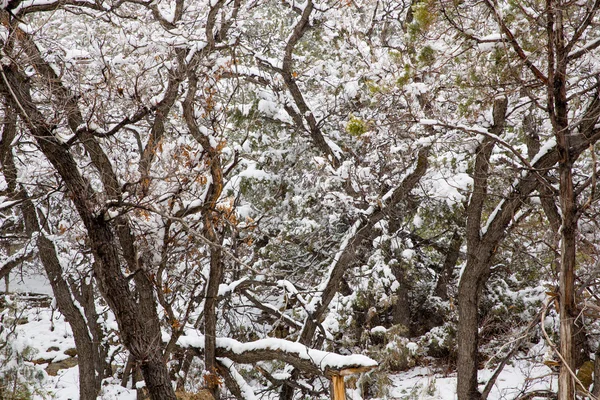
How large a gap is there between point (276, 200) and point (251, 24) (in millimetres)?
3094

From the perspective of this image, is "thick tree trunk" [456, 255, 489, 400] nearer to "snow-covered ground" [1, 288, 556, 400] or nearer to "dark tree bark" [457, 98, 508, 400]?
"dark tree bark" [457, 98, 508, 400]

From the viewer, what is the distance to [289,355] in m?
5.53

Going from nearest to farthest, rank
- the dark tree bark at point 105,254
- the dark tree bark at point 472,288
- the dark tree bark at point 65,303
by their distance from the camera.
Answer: the dark tree bark at point 105,254 < the dark tree bark at point 472,288 < the dark tree bark at point 65,303

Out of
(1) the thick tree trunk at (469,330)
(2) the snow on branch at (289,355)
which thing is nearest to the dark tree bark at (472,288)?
(1) the thick tree trunk at (469,330)

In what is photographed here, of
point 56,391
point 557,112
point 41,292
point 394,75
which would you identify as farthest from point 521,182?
point 41,292

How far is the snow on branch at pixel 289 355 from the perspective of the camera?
4750mm

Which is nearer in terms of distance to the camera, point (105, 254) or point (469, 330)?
point (105, 254)

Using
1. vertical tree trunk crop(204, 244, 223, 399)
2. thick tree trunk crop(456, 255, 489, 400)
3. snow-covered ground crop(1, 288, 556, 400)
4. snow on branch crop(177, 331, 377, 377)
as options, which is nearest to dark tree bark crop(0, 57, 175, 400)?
vertical tree trunk crop(204, 244, 223, 399)

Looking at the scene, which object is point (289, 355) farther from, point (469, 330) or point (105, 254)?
point (469, 330)

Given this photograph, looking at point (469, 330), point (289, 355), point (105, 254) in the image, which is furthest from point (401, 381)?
point (105, 254)

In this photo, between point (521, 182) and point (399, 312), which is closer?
point (521, 182)

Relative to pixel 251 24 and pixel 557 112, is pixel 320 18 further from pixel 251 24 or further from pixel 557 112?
pixel 557 112

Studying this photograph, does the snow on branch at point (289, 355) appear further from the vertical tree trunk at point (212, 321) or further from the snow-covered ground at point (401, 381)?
the snow-covered ground at point (401, 381)

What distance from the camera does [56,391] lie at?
378 inches
